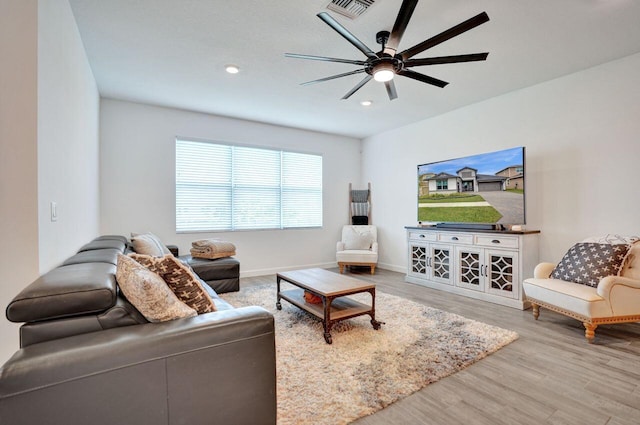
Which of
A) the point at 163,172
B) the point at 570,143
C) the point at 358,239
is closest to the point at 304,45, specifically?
the point at 163,172

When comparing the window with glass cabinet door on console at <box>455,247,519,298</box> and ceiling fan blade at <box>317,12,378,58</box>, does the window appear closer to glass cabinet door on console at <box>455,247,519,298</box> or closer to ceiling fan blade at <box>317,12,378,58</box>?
glass cabinet door on console at <box>455,247,519,298</box>

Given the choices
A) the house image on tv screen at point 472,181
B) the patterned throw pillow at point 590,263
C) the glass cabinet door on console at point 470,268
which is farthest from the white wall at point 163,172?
the patterned throw pillow at point 590,263

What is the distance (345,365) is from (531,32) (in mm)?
3215

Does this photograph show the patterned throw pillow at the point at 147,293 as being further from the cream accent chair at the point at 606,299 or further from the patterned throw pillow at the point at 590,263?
the patterned throw pillow at the point at 590,263

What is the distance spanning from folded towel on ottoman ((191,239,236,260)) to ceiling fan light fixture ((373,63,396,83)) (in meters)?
2.93

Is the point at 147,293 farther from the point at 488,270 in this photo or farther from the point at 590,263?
the point at 488,270

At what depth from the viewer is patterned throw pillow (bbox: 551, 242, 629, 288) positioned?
2.83 meters

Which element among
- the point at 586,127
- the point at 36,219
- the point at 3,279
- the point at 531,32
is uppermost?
the point at 531,32

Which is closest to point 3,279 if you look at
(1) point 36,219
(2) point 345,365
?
(1) point 36,219

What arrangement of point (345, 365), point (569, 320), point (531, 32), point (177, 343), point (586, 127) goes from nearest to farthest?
point (177, 343) → point (345, 365) → point (531, 32) → point (569, 320) → point (586, 127)

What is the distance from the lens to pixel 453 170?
4375mm

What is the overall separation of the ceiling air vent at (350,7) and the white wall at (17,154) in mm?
Answer: 1811

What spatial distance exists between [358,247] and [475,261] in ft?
7.34

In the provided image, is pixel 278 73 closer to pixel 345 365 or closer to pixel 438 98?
pixel 438 98
